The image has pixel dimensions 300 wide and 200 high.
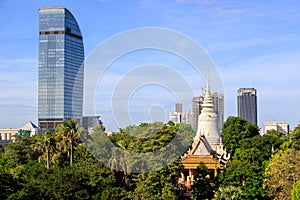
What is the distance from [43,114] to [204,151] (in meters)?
85.4

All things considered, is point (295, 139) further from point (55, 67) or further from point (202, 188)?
point (55, 67)

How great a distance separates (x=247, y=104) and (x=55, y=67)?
8849 cm

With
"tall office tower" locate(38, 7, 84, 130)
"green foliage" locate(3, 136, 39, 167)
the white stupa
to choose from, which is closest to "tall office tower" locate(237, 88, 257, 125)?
"tall office tower" locate(38, 7, 84, 130)

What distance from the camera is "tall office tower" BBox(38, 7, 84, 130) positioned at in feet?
411

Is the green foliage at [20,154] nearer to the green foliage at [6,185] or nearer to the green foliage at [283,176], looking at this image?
the green foliage at [6,185]

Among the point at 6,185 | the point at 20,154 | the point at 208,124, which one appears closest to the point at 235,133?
the point at 208,124

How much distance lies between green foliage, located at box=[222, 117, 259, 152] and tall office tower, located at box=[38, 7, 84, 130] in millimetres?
69188

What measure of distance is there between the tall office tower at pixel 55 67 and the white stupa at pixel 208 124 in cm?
7237

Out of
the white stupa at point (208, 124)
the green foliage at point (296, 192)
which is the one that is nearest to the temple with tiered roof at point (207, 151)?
the white stupa at point (208, 124)

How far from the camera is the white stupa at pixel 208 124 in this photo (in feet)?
177

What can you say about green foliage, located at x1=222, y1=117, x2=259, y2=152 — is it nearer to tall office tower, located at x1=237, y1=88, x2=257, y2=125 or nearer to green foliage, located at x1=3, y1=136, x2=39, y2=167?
green foliage, located at x1=3, y1=136, x2=39, y2=167

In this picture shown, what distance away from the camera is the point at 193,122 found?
303 ft

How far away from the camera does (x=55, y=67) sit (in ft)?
415

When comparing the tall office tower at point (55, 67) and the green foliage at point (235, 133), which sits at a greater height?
the tall office tower at point (55, 67)
